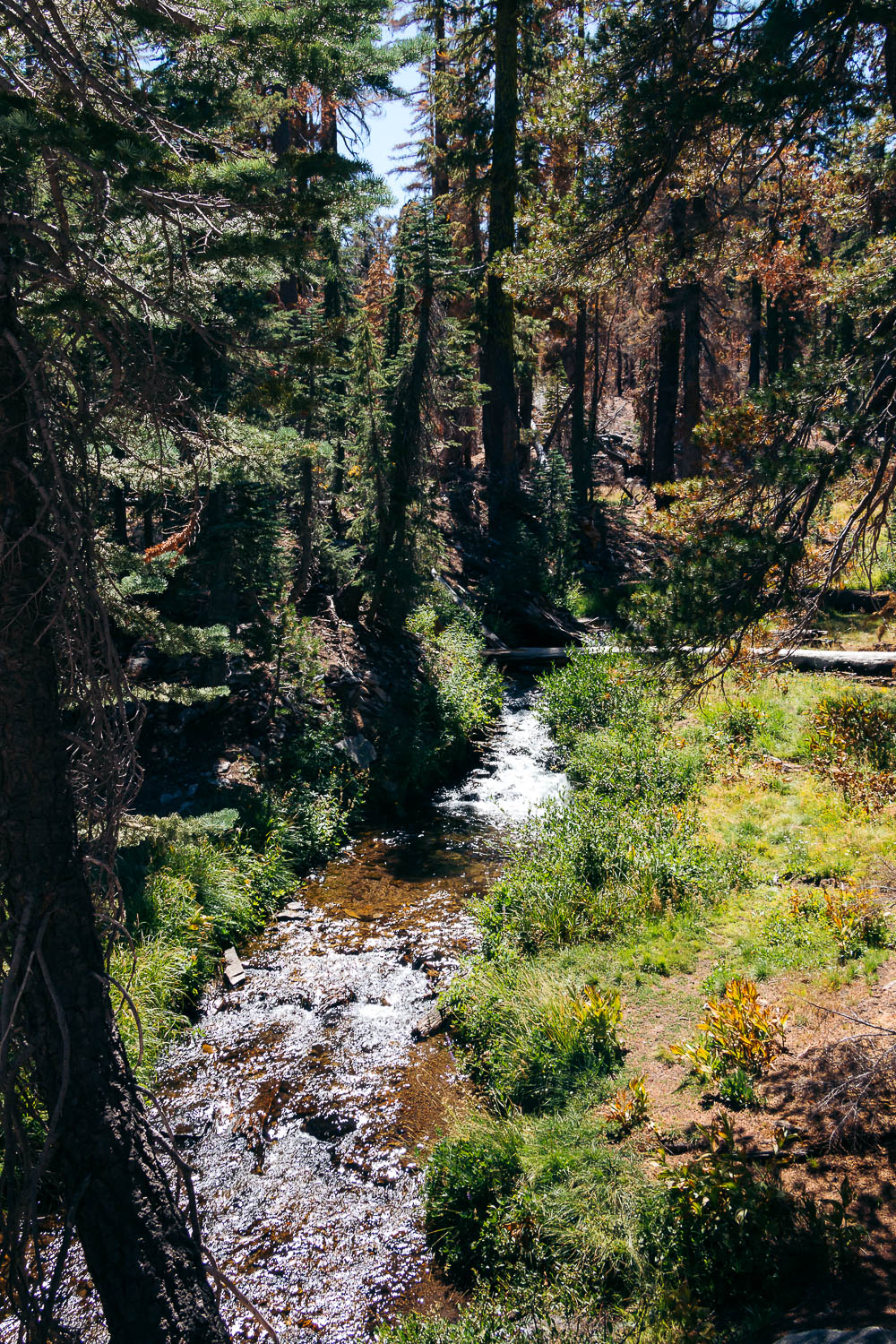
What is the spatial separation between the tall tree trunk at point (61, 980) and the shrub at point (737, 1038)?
3862mm

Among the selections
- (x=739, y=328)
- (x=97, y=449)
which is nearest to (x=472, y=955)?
(x=97, y=449)

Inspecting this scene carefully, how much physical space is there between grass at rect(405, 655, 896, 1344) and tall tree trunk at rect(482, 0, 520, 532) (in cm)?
1206

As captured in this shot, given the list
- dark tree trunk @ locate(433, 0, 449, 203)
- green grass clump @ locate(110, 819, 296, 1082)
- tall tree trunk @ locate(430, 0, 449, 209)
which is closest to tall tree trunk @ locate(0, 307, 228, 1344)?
green grass clump @ locate(110, 819, 296, 1082)

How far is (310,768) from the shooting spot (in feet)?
40.9

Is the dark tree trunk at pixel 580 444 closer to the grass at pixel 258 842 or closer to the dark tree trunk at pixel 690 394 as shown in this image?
the dark tree trunk at pixel 690 394

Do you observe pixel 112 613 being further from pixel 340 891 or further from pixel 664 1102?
pixel 340 891

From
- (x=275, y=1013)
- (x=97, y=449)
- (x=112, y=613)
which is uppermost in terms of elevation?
(x=97, y=449)

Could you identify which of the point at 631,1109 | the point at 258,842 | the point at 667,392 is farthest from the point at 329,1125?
the point at 667,392

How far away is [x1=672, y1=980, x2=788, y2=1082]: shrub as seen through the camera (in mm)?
6102

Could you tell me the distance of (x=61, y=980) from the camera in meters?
3.90

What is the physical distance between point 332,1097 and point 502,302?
1860cm

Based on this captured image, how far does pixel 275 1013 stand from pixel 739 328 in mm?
36667

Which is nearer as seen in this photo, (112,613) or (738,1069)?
(112,613)

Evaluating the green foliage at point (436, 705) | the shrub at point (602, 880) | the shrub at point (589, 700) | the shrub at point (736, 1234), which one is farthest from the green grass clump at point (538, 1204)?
the shrub at point (589, 700)
